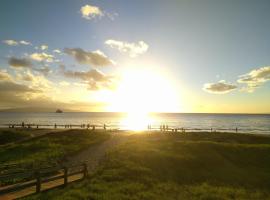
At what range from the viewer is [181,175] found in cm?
2127

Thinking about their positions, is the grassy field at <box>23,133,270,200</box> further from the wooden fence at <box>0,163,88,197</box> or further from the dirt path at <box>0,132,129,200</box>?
the dirt path at <box>0,132,129,200</box>

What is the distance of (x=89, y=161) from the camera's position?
25.2 meters

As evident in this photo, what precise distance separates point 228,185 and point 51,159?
15.9m

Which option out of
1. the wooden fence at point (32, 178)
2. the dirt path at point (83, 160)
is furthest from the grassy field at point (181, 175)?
the dirt path at point (83, 160)

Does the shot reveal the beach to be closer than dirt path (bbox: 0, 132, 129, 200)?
No

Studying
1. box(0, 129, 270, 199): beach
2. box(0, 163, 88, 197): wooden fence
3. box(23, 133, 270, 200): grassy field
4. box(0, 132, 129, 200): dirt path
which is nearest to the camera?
box(0, 163, 88, 197): wooden fence

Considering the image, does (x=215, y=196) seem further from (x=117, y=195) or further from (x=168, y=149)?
(x=168, y=149)

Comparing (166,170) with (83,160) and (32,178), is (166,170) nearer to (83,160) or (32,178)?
(83,160)

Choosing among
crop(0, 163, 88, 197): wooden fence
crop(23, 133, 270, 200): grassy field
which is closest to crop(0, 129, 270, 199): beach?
crop(23, 133, 270, 200): grassy field

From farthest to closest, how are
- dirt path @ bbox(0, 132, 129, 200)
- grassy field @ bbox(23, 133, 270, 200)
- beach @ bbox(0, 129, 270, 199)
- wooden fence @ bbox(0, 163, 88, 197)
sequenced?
1. beach @ bbox(0, 129, 270, 199)
2. grassy field @ bbox(23, 133, 270, 200)
3. dirt path @ bbox(0, 132, 129, 200)
4. wooden fence @ bbox(0, 163, 88, 197)

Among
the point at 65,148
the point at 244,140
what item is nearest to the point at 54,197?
the point at 65,148

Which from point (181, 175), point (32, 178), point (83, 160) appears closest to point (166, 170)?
point (181, 175)

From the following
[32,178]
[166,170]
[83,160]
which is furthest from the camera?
[83,160]

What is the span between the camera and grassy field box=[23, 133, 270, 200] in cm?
1580
